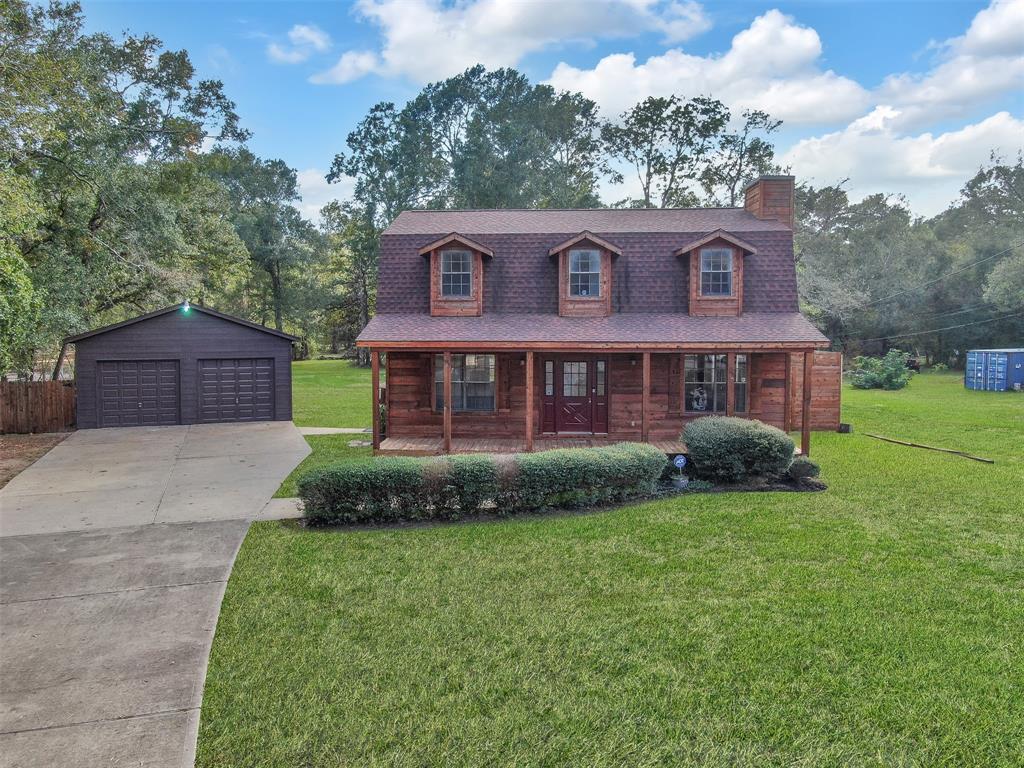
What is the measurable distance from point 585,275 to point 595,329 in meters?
1.69

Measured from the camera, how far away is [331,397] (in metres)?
25.9

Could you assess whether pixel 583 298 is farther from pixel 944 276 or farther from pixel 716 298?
pixel 944 276

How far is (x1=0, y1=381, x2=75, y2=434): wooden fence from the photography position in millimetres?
16328

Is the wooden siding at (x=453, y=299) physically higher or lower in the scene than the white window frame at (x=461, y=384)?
higher

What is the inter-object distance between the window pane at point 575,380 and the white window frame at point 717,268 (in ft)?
10.7

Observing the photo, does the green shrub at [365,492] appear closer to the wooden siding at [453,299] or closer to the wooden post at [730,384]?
the wooden siding at [453,299]

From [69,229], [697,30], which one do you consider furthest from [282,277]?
[697,30]

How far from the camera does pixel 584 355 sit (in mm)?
13648

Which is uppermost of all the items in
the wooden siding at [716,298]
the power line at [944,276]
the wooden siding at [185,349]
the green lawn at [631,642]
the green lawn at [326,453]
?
the power line at [944,276]

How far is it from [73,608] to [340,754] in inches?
147

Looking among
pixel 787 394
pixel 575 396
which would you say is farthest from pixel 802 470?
pixel 575 396

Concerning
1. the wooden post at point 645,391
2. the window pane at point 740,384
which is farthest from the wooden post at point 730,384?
the wooden post at point 645,391

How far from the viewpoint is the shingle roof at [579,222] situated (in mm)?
14758

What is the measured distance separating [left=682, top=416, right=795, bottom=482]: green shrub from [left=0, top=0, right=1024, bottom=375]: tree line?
13196 millimetres
